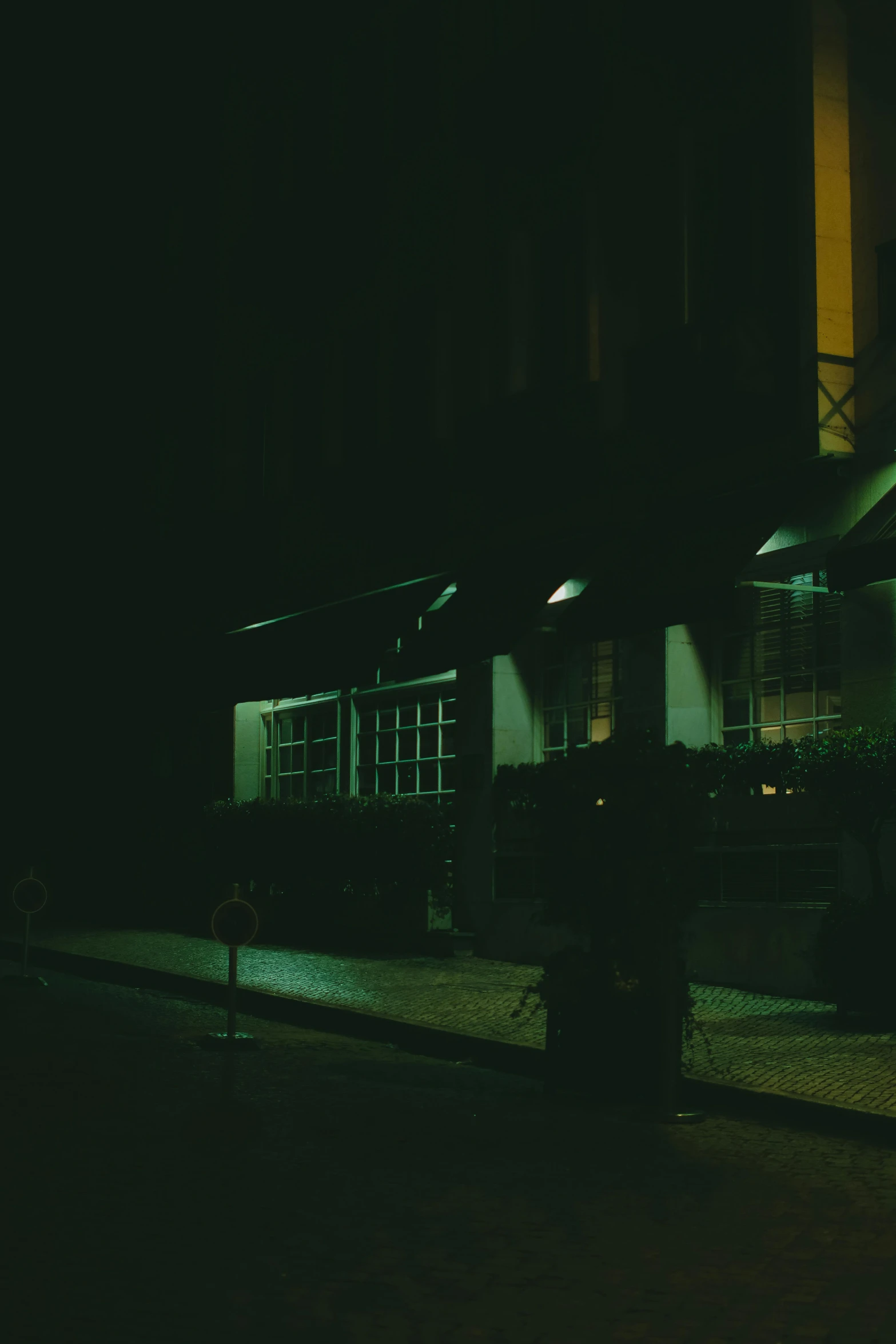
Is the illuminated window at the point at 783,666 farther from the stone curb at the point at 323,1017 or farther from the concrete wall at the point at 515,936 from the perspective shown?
the stone curb at the point at 323,1017

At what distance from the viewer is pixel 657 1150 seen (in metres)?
7.74

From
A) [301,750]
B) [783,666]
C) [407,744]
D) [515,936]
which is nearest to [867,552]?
[783,666]

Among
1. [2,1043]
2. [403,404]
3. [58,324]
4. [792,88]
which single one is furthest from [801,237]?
[58,324]

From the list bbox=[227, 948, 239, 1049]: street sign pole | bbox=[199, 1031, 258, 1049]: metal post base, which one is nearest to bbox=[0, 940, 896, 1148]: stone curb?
bbox=[199, 1031, 258, 1049]: metal post base

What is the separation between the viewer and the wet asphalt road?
4938 mm

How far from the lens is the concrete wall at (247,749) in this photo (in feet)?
78.2

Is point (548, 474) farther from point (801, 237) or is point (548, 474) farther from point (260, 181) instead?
point (260, 181)

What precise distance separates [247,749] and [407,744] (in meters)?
4.34

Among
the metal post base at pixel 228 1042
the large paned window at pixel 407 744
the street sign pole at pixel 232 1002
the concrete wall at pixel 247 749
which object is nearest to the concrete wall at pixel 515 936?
the large paned window at pixel 407 744

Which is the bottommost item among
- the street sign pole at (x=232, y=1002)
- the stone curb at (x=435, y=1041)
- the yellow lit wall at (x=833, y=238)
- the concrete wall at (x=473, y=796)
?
the stone curb at (x=435, y=1041)

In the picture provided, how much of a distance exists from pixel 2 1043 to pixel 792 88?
10.8 m

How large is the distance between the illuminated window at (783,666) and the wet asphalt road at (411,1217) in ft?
19.0

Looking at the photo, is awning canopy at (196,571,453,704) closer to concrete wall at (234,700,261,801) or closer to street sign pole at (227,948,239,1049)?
concrete wall at (234,700,261,801)

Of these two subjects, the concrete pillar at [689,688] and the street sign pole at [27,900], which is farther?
the concrete pillar at [689,688]
